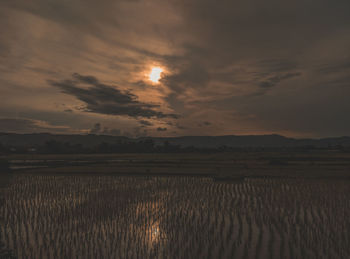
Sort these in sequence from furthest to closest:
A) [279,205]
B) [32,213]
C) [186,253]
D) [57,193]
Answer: [57,193] → [279,205] → [32,213] → [186,253]

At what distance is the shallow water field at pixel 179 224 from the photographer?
28.3 feet

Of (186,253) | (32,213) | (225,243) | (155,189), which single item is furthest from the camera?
(155,189)

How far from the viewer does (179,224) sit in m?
11.5

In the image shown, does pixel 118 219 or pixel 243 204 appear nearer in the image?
pixel 118 219

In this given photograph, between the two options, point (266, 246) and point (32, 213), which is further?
point (32, 213)

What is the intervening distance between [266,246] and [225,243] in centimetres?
172

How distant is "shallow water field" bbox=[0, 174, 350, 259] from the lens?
8625mm

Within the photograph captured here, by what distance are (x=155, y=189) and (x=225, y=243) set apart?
42.7 feet

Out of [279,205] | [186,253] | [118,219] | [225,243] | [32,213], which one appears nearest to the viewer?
[186,253]

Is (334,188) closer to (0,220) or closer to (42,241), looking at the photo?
(42,241)

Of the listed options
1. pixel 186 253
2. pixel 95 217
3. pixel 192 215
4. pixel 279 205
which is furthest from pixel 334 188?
pixel 95 217

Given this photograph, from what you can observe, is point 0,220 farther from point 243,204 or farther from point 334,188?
point 334,188

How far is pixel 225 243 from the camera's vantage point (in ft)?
29.9

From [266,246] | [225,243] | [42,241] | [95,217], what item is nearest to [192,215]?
[225,243]
